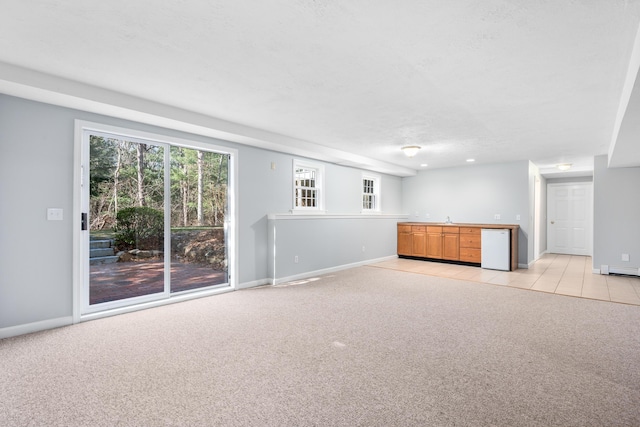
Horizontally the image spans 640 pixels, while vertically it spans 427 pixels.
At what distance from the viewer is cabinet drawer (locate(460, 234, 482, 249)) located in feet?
23.1

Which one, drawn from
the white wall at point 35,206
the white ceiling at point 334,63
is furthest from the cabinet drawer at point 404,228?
the white wall at point 35,206

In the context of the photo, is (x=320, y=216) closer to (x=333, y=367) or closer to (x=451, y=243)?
(x=451, y=243)

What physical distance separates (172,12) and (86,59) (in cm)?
115

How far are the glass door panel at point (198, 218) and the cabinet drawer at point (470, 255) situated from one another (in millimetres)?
5193

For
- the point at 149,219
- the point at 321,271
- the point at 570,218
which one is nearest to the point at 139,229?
the point at 149,219

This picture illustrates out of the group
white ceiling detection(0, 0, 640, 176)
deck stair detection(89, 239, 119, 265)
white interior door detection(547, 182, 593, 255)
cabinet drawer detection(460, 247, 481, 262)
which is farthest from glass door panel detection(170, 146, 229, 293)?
white interior door detection(547, 182, 593, 255)

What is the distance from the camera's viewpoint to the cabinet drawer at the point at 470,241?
23.1 feet

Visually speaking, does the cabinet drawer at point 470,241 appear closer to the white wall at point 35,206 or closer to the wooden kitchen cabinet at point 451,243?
the wooden kitchen cabinet at point 451,243

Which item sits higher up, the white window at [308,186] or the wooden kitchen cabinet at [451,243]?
the white window at [308,186]

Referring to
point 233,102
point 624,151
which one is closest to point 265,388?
point 233,102

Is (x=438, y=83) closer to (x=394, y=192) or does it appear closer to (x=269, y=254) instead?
(x=269, y=254)

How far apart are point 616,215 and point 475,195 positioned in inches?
100

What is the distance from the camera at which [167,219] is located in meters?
4.23

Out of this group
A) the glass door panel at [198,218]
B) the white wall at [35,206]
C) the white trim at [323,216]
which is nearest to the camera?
the white wall at [35,206]
